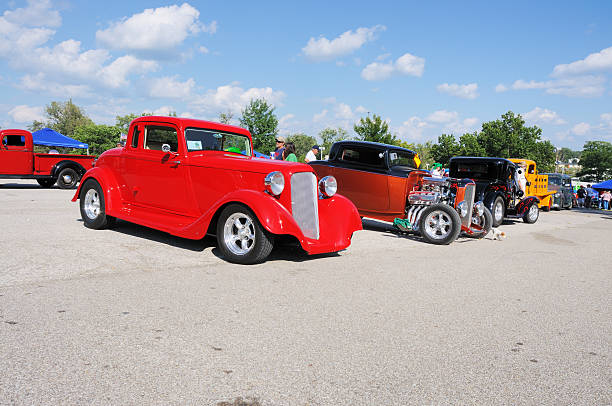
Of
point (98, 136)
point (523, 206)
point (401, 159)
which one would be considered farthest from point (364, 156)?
point (98, 136)

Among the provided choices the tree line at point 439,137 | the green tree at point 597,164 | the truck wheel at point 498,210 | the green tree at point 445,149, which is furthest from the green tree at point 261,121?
the green tree at point 597,164

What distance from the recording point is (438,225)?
8.21m

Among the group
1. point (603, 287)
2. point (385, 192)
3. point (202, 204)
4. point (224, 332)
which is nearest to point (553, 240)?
point (385, 192)

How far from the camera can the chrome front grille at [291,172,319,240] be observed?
5.55m

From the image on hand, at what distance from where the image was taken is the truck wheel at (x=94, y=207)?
685cm

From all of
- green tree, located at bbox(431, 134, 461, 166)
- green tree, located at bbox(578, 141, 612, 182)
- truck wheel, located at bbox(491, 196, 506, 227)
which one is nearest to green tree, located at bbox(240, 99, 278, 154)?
green tree, located at bbox(431, 134, 461, 166)

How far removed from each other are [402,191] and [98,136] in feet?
211

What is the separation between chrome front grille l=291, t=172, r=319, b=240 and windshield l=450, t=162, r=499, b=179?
8.47 meters

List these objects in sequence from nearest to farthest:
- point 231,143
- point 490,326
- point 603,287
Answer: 1. point 490,326
2. point 603,287
3. point 231,143

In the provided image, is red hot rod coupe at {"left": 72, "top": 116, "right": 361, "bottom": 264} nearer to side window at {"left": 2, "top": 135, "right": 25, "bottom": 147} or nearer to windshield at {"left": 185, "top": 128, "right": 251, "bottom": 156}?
windshield at {"left": 185, "top": 128, "right": 251, "bottom": 156}

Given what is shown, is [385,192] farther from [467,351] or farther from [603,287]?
[467,351]

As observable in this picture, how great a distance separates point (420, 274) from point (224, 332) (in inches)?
117

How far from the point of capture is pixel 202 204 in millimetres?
5832

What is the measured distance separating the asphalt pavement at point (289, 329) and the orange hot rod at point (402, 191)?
7.62 feet
